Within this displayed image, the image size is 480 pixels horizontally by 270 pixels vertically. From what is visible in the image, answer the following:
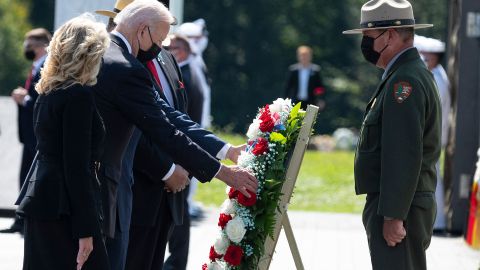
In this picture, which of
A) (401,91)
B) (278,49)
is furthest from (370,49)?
(278,49)

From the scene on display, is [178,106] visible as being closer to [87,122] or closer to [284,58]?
[87,122]

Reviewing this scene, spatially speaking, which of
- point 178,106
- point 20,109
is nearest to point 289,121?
point 178,106

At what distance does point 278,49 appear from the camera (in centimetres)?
5744

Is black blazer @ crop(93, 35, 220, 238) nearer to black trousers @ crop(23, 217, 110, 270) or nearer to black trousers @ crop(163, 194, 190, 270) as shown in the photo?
black trousers @ crop(23, 217, 110, 270)

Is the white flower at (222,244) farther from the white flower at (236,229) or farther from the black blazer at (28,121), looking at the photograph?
the black blazer at (28,121)

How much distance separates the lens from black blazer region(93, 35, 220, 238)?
19.2 feet

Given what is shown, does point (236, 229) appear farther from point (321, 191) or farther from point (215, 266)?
point (321, 191)

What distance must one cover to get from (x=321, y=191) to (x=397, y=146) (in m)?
11.7

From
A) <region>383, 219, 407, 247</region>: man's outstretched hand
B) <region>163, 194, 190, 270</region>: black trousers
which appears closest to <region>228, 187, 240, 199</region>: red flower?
<region>383, 219, 407, 247</region>: man's outstretched hand

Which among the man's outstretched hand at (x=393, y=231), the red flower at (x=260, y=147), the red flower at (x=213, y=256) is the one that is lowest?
the red flower at (x=213, y=256)

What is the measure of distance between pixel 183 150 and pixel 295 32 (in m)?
53.3

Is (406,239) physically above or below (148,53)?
below

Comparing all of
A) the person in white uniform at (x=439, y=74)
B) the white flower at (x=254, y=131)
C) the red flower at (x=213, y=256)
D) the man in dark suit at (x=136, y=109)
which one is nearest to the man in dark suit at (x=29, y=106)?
the person in white uniform at (x=439, y=74)

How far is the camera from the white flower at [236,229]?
21.6ft
